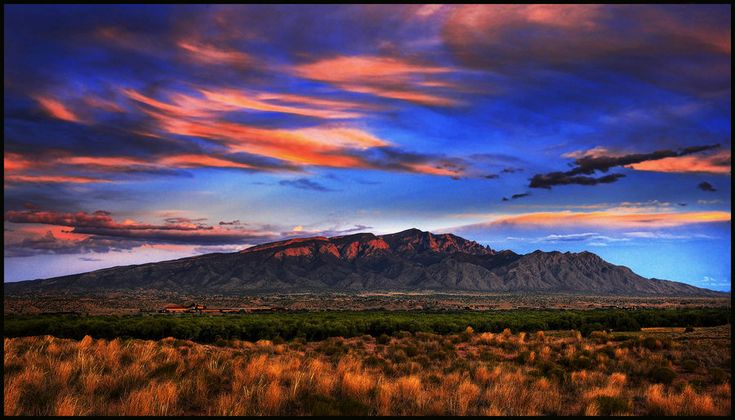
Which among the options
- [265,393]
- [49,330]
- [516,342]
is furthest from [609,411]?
[49,330]

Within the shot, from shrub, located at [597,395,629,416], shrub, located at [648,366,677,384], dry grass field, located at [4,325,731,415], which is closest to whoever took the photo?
dry grass field, located at [4,325,731,415]

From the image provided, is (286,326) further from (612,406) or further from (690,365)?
(612,406)

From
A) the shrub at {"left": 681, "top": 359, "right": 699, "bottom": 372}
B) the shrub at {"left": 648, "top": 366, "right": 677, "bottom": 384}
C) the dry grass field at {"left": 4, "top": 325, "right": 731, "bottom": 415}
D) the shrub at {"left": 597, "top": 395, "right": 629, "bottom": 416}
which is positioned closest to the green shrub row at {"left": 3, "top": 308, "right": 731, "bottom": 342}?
the dry grass field at {"left": 4, "top": 325, "right": 731, "bottom": 415}

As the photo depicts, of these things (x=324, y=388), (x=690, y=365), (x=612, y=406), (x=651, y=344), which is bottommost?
(x=651, y=344)

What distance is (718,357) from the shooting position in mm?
21031

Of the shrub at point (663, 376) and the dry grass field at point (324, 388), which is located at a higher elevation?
the dry grass field at point (324, 388)

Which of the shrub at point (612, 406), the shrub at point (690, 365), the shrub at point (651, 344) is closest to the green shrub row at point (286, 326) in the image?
the shrub at point (651, 344)

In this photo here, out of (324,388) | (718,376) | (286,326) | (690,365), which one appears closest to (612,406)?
(324,388)

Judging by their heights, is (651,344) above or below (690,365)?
below

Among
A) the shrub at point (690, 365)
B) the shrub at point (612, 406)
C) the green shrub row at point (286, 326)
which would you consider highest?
the shrub at point (612, 406)

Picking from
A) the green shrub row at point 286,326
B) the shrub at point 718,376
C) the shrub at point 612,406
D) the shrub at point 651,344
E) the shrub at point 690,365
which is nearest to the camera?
the shrub at point 612,406

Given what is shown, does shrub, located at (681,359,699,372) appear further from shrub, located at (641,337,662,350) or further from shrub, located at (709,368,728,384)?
shrub, located at (641,337,662,350)

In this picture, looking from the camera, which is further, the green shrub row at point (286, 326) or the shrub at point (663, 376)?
the green shrub row at point (286, 326)

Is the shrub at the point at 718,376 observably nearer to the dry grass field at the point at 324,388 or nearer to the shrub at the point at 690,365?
the dry grass field at the point at 324,388
